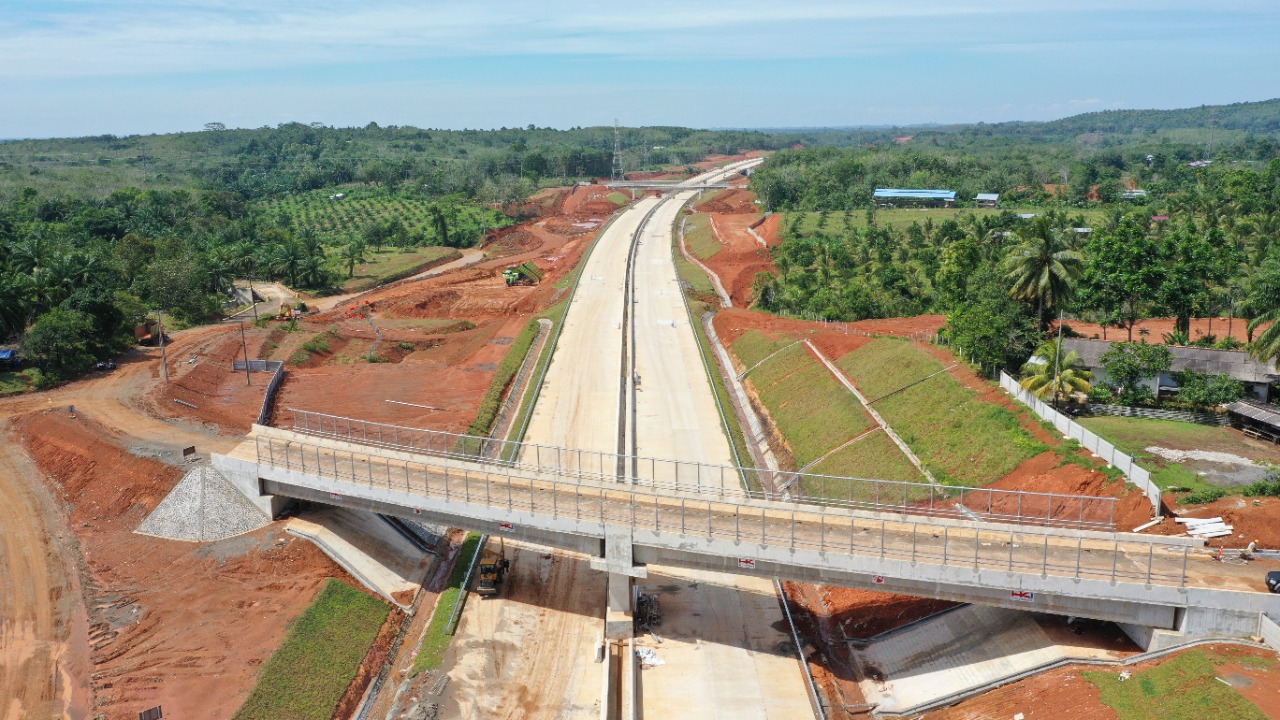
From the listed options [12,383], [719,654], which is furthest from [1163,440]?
[12,383]

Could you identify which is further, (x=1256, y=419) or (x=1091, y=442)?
(x=1256, y=419)

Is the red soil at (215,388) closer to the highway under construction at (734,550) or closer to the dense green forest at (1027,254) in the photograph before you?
the highway under construction at (734,550)

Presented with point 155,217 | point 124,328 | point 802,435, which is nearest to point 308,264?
point 124,328

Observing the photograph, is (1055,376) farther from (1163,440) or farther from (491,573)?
(491,573)

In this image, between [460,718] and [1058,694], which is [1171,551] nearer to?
[1058,694]

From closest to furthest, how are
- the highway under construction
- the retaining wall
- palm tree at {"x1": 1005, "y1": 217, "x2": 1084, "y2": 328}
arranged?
the highway under construction → palm tree at {"x1": 1005, "y1": 217, "x2": 1084, "y2": 328} → the retaining wall

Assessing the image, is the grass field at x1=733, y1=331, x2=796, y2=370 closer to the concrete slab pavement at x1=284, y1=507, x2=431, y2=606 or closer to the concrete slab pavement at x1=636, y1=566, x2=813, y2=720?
the concrete slab pavement at x1=636, y1=566, x2=813, y2=720

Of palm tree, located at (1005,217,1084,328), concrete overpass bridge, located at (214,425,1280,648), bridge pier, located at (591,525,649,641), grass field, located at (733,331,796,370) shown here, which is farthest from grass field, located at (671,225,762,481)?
palm tree, located at (1005,217,1084,328)
